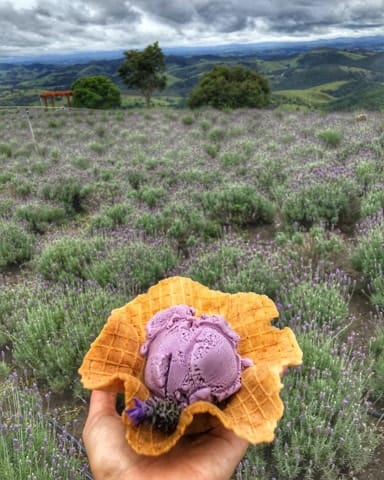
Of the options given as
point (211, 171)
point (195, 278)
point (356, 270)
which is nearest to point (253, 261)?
point (195, 278)

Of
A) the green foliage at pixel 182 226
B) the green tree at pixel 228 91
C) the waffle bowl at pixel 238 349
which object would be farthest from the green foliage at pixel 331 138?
the green tree at pixel 228 91

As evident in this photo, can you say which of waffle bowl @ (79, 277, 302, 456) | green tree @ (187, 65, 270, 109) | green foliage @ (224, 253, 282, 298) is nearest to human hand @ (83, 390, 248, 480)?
waffle bowl @ (79, 277, 302, 456)

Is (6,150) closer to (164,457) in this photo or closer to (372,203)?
(372,203)

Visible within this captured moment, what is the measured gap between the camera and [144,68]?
35.6m

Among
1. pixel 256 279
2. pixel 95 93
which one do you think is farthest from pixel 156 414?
pixel 95 93

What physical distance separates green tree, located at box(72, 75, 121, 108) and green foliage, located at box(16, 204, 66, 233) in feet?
114

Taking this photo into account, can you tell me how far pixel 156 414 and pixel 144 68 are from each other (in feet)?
125

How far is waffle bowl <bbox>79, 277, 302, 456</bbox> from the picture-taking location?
144 centimetres

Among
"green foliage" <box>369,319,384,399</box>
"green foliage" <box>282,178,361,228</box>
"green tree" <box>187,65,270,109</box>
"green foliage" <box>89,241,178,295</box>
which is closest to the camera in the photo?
"green foliage" <box>369,319,384,399</box>

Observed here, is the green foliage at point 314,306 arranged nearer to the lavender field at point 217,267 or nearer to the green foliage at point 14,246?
the lavender field at point 217,267

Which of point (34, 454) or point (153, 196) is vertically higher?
point (153, 196)

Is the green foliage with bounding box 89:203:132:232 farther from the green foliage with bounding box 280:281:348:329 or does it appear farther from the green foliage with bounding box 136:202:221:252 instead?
the green foliage with bounding box 280:281:348:329

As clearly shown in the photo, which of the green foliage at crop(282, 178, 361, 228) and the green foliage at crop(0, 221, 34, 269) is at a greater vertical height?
the green foliage at crop(282, 178, 361, 228)

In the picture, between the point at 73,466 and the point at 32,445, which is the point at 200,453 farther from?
the point at 32,445
